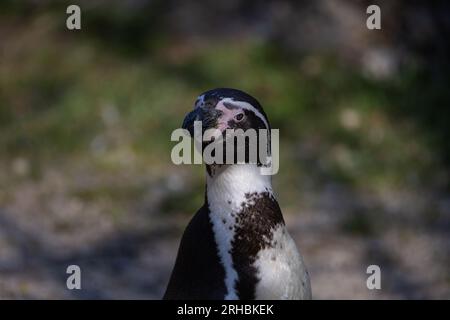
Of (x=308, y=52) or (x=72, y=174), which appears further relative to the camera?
(x=308, y=52)

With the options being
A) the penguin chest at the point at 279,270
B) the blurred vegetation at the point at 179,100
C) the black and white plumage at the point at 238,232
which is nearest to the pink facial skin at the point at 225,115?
the black and white plumage at the point at 238,232

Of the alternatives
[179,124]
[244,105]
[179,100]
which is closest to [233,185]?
[244,105]

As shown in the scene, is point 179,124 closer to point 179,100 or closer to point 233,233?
point 179,100

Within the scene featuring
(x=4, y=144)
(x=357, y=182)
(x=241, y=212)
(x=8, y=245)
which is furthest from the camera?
(x=4, y=144)

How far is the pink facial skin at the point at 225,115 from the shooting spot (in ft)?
11.8

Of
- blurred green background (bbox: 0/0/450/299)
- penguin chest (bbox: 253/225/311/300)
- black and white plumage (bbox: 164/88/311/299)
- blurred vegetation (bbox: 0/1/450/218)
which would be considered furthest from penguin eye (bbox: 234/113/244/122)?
blurred vegetation (bbox: 0/1/450/218)

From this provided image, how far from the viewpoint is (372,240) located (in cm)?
648

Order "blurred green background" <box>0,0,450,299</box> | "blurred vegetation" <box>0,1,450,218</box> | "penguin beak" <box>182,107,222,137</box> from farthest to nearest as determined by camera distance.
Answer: "blurred vegetation" <box>0,1,450,218</box>, "blurred green background" <box>0,0,450,299</box>, "penguin beak" <box>182,107,222,137</box>

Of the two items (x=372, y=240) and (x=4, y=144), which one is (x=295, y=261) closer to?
(x=372, y=240)

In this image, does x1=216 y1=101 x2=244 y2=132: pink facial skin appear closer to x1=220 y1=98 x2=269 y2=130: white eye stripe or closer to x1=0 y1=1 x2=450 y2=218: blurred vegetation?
x1=220 y1=98 x2=269 y2=130: white eye stripe

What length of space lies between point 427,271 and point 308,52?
9.02ft

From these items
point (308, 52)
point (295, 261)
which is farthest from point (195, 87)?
point (295, 261)

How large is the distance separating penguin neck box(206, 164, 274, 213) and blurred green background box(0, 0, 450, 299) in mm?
2086

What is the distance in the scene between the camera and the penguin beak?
355 centimetres
